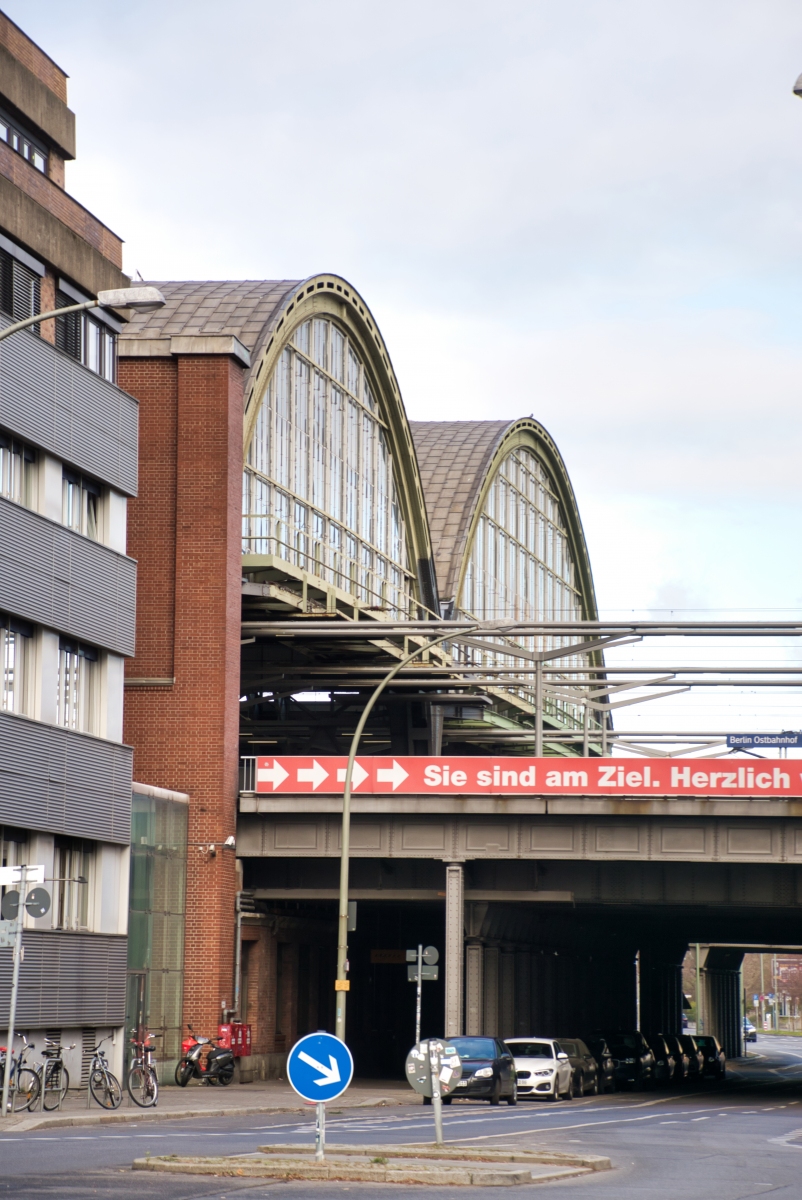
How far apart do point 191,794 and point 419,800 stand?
5263 mm

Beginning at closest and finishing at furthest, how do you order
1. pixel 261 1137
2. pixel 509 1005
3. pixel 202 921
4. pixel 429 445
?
pixel 261 1137, pixel 202 921, pixel 509 1005, pixel 429 445

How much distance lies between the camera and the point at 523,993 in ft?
182

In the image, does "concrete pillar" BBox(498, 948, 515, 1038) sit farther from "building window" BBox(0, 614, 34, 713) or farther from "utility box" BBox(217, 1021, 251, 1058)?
"building window" BBox(0, 614, 34, 713)

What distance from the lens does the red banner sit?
4144cm

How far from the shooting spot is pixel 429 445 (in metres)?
76.3

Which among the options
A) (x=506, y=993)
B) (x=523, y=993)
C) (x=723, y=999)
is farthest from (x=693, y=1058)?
(x=723, y=999)

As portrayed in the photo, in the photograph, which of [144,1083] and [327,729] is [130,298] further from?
[327,729]

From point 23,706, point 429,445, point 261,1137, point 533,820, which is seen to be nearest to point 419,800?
point 533,820

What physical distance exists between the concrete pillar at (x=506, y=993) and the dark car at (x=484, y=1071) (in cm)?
1410

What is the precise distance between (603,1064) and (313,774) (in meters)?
11.3

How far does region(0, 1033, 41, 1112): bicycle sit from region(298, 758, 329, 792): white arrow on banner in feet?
48.4

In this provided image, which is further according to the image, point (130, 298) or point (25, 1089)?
point (25, 1089)

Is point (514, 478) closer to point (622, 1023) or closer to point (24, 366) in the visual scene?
point (622, 1023)

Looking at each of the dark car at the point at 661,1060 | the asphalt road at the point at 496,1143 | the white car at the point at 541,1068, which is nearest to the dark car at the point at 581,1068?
the white car at the point at 541,1068
